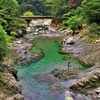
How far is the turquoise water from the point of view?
77.0 feet

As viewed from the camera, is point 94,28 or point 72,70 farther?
point 94,28

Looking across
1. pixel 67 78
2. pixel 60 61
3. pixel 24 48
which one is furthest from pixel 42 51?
pixel 67 78

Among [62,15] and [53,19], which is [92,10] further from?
[62,15]

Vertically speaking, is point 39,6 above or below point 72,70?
below

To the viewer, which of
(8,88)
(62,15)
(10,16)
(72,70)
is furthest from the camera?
(62,15)

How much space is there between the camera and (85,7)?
1788 inches

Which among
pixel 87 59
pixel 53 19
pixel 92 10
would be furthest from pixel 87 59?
pixel 53 19

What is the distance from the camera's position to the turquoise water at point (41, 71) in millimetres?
23484

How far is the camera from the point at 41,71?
101 feet

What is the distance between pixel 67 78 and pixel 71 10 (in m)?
48.5

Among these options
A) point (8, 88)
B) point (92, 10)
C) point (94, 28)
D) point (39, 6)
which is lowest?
point (39, 6)

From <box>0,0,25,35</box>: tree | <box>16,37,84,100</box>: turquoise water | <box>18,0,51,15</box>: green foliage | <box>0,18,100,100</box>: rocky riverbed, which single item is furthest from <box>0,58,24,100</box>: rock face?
<box>18,0,51,15</box>: green foliage

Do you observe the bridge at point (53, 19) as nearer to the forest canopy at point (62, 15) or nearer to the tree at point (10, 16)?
the forest canopy at point (62, 15)

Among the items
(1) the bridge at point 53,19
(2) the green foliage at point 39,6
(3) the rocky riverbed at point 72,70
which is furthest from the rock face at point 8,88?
(2) the green foliage at point 39,6
